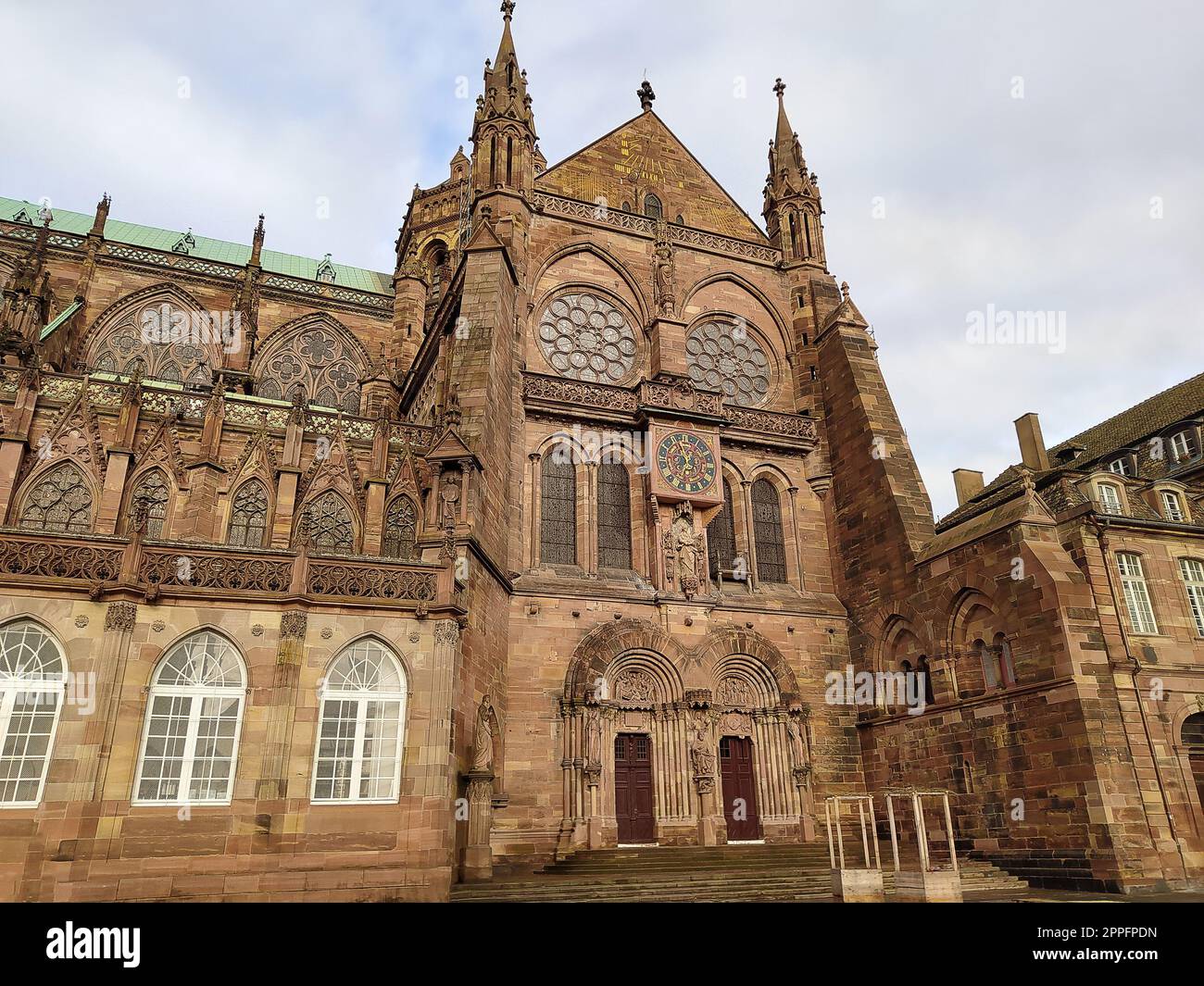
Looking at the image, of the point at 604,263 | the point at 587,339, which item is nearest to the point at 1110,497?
the point at 587,339

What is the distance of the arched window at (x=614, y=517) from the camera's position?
21078mm

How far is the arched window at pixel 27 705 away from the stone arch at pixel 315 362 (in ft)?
61.1

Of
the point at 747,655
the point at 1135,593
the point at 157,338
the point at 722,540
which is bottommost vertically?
the point at 747,655

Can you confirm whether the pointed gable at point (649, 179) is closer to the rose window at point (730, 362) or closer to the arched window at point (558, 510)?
the rose window at point (730, 362)

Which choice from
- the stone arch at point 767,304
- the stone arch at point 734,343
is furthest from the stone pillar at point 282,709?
the stone arch at point 767,304

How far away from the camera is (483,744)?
48.8 feet

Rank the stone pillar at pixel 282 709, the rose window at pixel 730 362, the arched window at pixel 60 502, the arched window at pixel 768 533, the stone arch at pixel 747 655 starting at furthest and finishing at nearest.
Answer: the rose window at pixel 730 362 < the arched window at pixel 768 533 < the stone arch at pixel 747 655 < the arched window at pixel 60 502 < the stone pillar at pixel 282 709

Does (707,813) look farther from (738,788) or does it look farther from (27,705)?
(27,705)

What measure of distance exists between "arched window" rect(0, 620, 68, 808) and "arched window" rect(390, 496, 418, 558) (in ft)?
25.2

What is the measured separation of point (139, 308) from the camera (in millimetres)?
29312

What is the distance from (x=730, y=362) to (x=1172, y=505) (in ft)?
40.3
